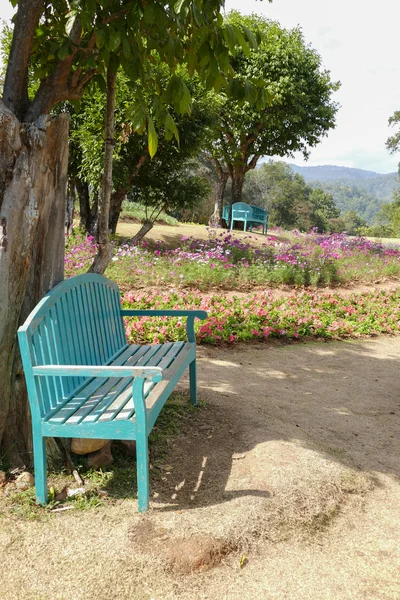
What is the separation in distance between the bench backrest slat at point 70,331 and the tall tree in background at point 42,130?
0.21 metres

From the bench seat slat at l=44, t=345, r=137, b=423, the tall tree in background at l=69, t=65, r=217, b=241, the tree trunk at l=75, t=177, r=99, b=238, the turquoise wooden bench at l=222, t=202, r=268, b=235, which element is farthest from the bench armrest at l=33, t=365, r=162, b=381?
the turquoise wooden bench at l=222, t=202, r=268, b=235

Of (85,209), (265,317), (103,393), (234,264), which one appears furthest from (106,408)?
(85,209)

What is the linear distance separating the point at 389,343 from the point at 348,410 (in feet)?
10.7

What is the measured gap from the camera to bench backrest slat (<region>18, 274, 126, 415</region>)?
3.01 meters

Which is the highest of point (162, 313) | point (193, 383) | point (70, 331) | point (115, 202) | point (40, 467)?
point (115, 202)

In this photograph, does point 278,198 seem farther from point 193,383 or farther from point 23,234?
point 23,234

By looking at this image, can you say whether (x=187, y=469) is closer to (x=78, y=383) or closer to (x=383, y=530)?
(x=78, y=383)

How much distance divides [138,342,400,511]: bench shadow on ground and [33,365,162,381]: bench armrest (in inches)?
32.6

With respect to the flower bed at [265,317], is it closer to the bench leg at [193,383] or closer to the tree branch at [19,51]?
the bench leg at [193,383]

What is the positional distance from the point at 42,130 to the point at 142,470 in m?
2.06

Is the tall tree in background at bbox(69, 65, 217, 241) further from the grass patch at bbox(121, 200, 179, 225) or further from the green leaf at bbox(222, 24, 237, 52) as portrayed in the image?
the green leaf at bbox(222, 24, 237, 52)

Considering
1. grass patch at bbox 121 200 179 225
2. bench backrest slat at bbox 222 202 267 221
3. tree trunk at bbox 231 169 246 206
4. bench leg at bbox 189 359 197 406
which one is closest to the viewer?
bench leg at bbox 189 359 197 406

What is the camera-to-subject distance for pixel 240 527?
2850 mm

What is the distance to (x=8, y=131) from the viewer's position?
304 cm
